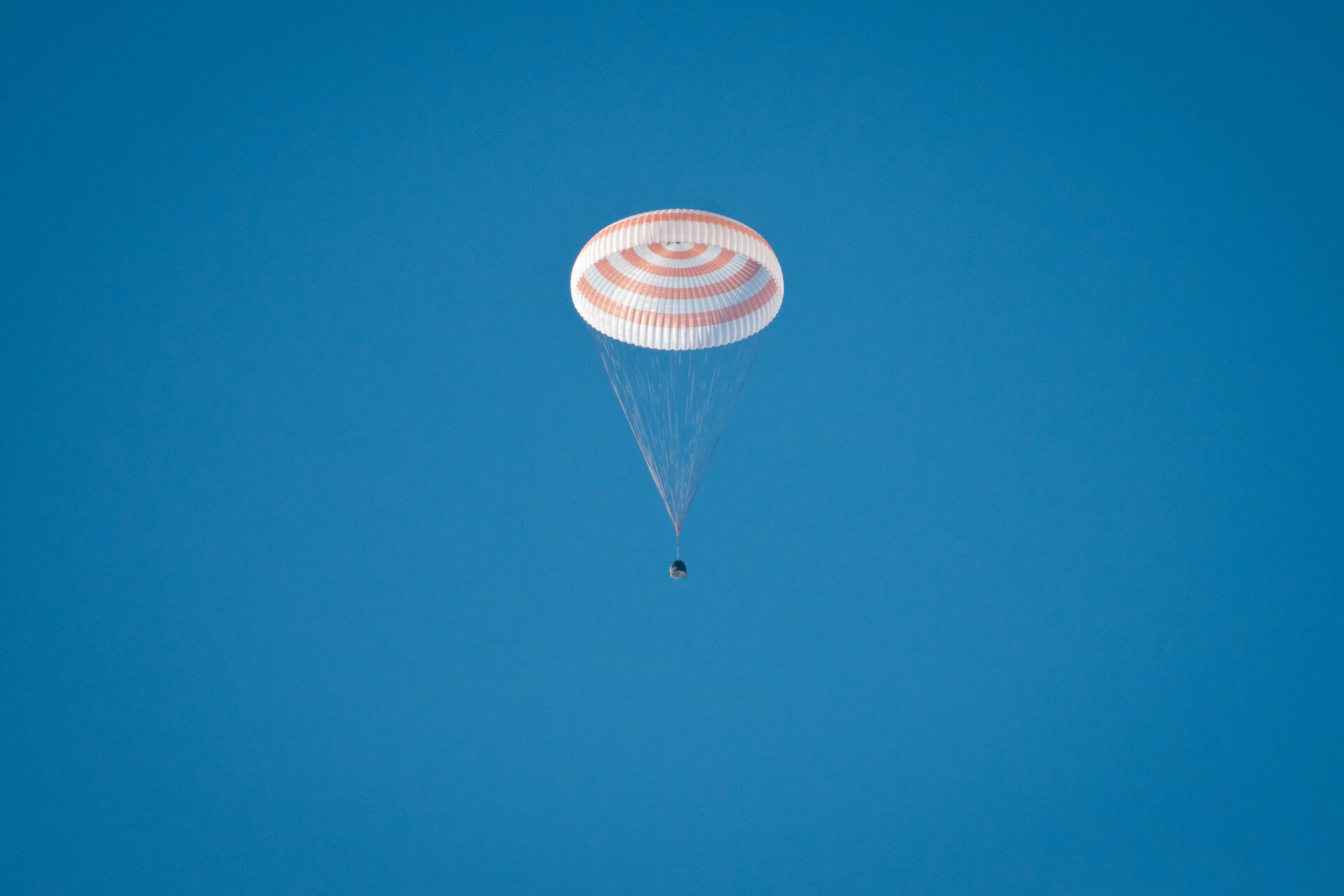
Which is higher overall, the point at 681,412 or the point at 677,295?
the point at 681,412

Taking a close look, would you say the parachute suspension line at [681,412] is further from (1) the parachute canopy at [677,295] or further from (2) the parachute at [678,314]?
(1) the parachute canopy at [677,295]

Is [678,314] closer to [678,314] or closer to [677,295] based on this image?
[678,314]

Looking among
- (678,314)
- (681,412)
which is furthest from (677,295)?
(681,412)

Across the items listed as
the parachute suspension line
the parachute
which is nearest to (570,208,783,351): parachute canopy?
the parachute

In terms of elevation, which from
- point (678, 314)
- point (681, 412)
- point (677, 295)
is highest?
point (681, 412)

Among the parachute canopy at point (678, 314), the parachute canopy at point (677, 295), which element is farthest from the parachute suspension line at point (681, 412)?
the parachute canopy at point (677, 295)

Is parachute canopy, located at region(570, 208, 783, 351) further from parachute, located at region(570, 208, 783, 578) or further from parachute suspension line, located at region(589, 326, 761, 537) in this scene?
parachute suspension line, located at region(589, 326, 761, 537)
